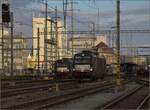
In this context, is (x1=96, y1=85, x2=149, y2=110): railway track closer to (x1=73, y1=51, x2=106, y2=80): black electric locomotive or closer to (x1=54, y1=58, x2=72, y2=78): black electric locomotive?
(x1=73, y1=51, x2=106, y2=80): black electric locomotive

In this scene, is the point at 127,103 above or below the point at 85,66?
below

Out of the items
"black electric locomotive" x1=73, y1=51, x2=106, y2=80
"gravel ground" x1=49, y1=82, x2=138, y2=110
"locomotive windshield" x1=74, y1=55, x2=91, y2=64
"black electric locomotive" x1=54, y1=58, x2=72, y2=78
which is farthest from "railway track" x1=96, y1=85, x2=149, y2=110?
"black electric locomotive" x1=54, y1=58, x2=72, y2=78

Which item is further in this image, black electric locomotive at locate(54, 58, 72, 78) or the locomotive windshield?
black electric locomotive at locate(54, 58, 72, 78)

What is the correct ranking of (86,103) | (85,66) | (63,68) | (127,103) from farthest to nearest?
(63,68)
(85,66)
(127,103)
(86,103)

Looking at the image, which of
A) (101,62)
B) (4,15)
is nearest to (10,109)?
(4,15)

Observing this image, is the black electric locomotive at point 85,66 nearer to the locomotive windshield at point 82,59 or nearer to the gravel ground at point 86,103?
the locomotive windshield at point 82,59

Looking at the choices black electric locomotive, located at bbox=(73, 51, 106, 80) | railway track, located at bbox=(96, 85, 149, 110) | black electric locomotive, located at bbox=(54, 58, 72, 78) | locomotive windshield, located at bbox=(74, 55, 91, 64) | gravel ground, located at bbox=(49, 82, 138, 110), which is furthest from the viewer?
black electric locomotive, located at bbox=(54, 58, 72, 78)

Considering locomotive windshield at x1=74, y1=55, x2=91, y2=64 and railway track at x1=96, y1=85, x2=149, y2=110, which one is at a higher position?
locomotive windshield at x1=74, y1=55, x2=91, y2=64

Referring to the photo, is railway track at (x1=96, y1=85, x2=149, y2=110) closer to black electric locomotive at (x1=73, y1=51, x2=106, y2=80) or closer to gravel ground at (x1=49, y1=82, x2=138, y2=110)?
gravel ground at (x1=49, y1=82, x2=138, y2=110)

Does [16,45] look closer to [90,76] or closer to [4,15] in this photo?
[90,76]

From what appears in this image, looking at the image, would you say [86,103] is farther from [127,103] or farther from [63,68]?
[63,68]

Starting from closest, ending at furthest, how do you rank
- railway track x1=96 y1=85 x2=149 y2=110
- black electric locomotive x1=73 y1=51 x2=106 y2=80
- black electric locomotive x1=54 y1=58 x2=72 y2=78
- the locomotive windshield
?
railway track x1=96 y1=85 x2=149 y2=110 → black electric locomotive x1=73 y1=51 x2=106 y2=80 → the locomotive windshield → black electric locomotive x1=54 y1=58 x2=72 y2=78

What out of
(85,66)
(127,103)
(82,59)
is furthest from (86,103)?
(82,59)

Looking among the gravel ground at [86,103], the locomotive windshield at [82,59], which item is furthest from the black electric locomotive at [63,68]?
the gravel ground at [86,103]
